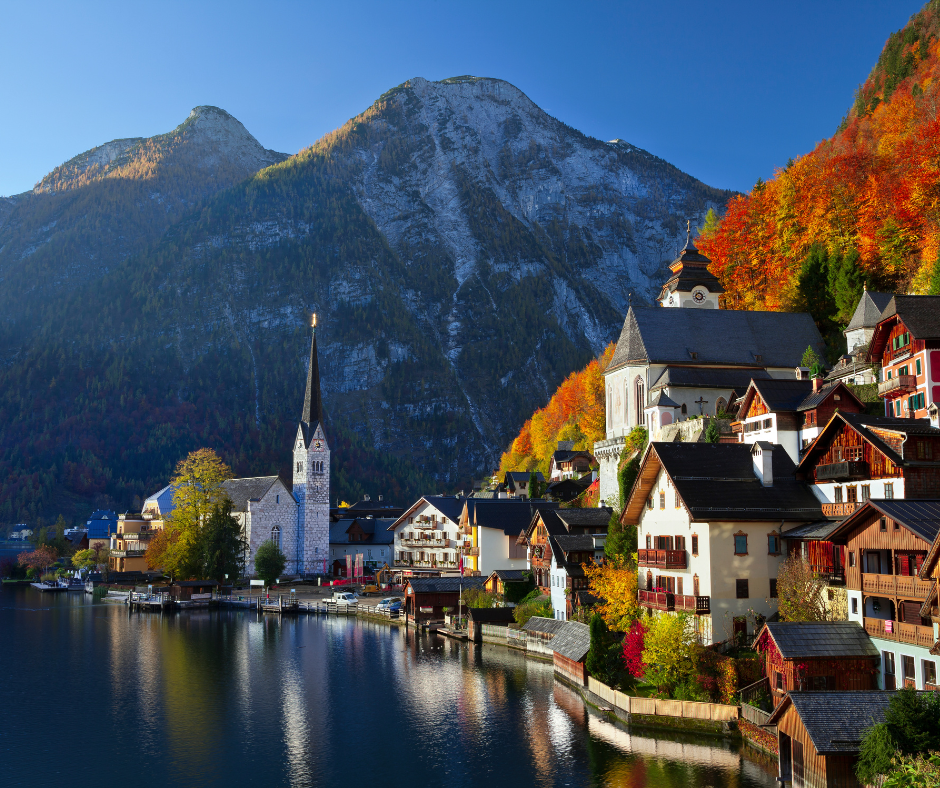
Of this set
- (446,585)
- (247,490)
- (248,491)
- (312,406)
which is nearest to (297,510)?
(248,491)

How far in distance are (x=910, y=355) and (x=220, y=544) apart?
79.9 meters

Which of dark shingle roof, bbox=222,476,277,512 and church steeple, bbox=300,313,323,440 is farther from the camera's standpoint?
church steeple, bbox=300,313,323,440

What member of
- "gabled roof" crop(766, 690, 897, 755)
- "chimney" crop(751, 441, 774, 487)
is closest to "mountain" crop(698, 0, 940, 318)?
"chimney" crop(751, 441, 774, 487)

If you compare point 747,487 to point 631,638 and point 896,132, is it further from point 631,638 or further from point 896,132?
point 896,132

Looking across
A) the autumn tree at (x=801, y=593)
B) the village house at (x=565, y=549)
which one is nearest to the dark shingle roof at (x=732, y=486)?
the autumn tree at (x=801, y=593)

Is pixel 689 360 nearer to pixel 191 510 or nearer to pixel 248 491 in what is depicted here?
pixel 191 510

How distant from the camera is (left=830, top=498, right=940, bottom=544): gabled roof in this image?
29.0 m

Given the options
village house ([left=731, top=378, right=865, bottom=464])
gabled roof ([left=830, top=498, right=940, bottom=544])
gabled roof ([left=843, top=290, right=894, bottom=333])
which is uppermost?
gabled roof ([left=843, top=290, right=894, bottom=333])

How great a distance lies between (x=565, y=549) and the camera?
56375mm

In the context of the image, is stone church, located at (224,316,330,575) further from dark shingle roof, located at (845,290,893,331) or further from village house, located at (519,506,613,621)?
dark shingle roof, located at (845,290,893,331)

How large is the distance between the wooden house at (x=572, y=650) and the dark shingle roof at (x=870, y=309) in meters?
28.1

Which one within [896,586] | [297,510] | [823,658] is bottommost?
[823,658]

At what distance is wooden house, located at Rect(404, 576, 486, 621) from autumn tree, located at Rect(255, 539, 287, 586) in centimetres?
3678

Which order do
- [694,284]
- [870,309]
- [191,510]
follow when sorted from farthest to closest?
[191,510] → [694,284] → [870,309]
